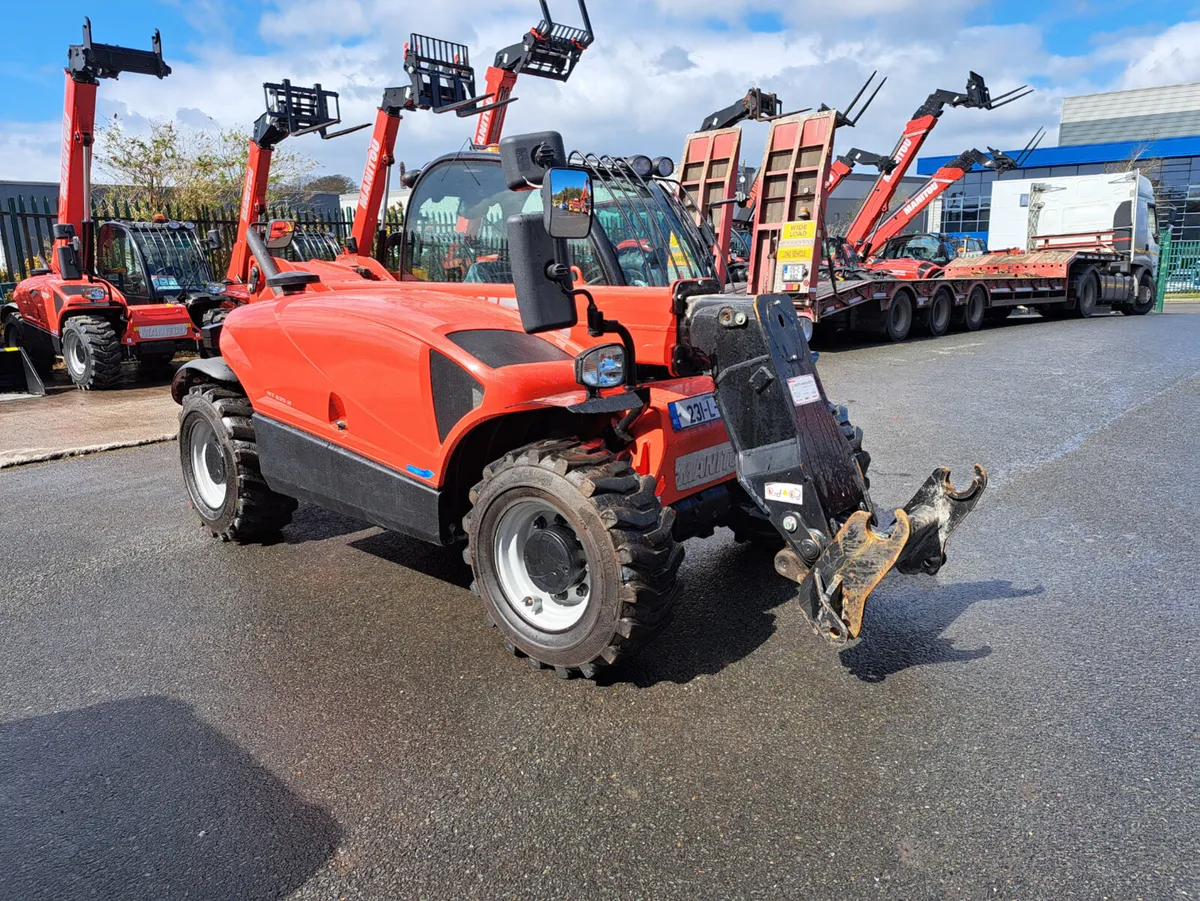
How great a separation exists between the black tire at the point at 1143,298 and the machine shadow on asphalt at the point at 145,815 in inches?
979

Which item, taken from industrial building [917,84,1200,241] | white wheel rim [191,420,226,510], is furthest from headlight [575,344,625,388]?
industrial building [917,84,1200,241]

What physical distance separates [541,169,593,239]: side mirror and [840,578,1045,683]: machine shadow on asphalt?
2.12m

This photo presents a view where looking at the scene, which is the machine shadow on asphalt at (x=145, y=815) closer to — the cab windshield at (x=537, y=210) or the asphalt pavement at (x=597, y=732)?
the asphalt pavement at (x=597, y=732)

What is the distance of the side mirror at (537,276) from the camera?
335 cm

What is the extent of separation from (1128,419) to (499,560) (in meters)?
7.60

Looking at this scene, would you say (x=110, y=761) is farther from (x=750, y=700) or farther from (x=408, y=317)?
(x=750, y=700)

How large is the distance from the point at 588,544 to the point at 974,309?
17.6 meters

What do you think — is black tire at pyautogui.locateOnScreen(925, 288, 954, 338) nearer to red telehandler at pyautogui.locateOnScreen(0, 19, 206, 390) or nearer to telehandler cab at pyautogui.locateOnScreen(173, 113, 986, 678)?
red telehandler at pyautogui.locateOnScreen(0, 19, 206, 390)

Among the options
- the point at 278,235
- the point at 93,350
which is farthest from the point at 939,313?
the point at 93,350

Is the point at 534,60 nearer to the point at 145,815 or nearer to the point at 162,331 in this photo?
the point at 162,331

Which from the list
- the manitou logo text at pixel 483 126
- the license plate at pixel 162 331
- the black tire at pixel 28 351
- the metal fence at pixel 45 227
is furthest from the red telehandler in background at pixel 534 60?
the black tire at pixel 28 351

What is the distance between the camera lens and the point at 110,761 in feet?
10.4

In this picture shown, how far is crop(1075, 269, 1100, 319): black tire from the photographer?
2130cm

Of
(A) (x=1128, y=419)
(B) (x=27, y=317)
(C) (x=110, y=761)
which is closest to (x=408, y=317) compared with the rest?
(C) (x=110, y=761)
